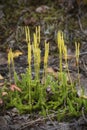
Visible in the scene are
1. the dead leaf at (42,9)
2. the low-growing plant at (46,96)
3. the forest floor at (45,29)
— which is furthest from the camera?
the dead leaf at (42,9)

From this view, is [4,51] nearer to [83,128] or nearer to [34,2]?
[34,2]

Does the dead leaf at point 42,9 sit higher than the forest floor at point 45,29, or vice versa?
the dead leaf at point 42,9

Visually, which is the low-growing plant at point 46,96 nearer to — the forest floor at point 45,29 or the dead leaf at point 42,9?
the forest floor at point 45,29

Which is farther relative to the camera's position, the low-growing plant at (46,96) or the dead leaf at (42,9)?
the dead leaf at (42,9)

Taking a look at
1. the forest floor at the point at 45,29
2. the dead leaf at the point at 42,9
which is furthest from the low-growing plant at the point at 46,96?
the dead leaf at the point at 42,9

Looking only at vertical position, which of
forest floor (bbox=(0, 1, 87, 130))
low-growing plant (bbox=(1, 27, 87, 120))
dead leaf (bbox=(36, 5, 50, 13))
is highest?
dead leaf (bbox=(36, 5, 50, 13))

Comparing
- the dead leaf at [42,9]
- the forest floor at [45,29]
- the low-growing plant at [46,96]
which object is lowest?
the low-growing plant at [46,96]

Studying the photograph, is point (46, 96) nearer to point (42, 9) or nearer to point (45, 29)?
point (45, 29)

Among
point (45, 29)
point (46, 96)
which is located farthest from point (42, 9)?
point (46, 96)

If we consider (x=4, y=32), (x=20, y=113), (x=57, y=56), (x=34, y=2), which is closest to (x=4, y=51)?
(x=4, y=32)

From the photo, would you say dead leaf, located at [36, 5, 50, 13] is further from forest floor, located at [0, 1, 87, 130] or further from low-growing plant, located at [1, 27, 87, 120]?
low-growing plant, located at [1, 27, 87, 120]

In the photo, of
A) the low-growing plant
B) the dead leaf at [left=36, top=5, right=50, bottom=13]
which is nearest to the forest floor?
the dead leaf at [left=36, top=5, right=50, bottom=13]
